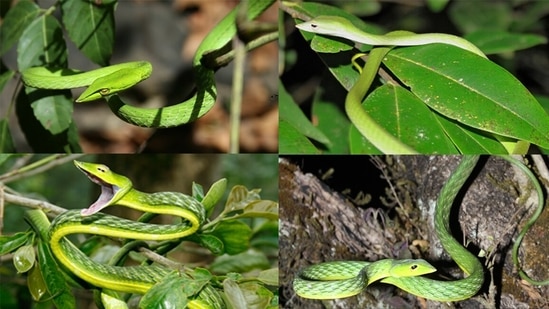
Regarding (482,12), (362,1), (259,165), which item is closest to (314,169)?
(259,165)

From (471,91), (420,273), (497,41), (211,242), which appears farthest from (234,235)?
(497,41)

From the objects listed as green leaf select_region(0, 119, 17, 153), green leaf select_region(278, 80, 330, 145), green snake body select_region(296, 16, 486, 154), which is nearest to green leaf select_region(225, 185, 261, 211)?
green leaf select_region(278, 80, 330, 145)

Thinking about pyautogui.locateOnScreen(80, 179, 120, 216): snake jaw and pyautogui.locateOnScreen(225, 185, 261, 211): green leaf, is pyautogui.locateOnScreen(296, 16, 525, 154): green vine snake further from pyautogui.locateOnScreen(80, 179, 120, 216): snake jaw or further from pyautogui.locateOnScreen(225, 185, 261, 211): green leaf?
pyautogui.locateOnScreen(80, 179, 120, 216): snake jaw

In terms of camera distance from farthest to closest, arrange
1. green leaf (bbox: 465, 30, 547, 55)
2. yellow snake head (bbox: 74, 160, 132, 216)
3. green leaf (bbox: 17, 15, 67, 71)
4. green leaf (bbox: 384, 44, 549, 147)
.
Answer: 1. green leaf (bbox: 465, 30, 547, 55)
2. green leaf (bbox: 17, 15, 67, 71)
3. yellow snake head (bbox: 74, 160, 132, 216)
4. green leaf (bbox: 384, 44, 549, 147)

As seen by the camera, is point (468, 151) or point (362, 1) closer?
point (468, 151)

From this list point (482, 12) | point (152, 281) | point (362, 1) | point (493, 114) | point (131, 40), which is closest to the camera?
point (493, 114)

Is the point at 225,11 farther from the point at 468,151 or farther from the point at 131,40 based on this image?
the point at 468,151

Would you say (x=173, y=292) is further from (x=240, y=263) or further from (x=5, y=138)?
(x=5, y=138)
